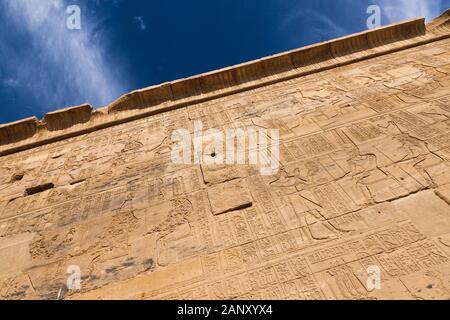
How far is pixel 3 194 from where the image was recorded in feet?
16.7

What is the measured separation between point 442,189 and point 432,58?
3475mm

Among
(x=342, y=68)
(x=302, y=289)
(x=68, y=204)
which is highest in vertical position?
(x=342, y=68)

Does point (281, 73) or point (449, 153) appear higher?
point (281, 73)

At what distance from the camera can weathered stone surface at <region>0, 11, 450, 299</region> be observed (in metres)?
2.99

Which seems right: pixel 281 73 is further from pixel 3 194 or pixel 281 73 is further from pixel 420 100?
pixel 3 194

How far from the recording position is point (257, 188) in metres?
4.04

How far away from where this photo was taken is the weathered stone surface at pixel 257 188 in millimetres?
2986

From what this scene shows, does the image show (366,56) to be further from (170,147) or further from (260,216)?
(260,216)

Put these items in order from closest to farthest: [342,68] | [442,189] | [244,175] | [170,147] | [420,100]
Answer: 1. [442,189]
2. [244,175]
3. [420,100]
4. [170,147]
5. [342,68]

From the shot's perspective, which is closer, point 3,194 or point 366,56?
point 3,194

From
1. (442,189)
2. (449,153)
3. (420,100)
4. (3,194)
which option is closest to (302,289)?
(442,189)

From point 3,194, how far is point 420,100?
18.5 ft

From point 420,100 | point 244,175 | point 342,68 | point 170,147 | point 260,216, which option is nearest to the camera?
point 260,216
